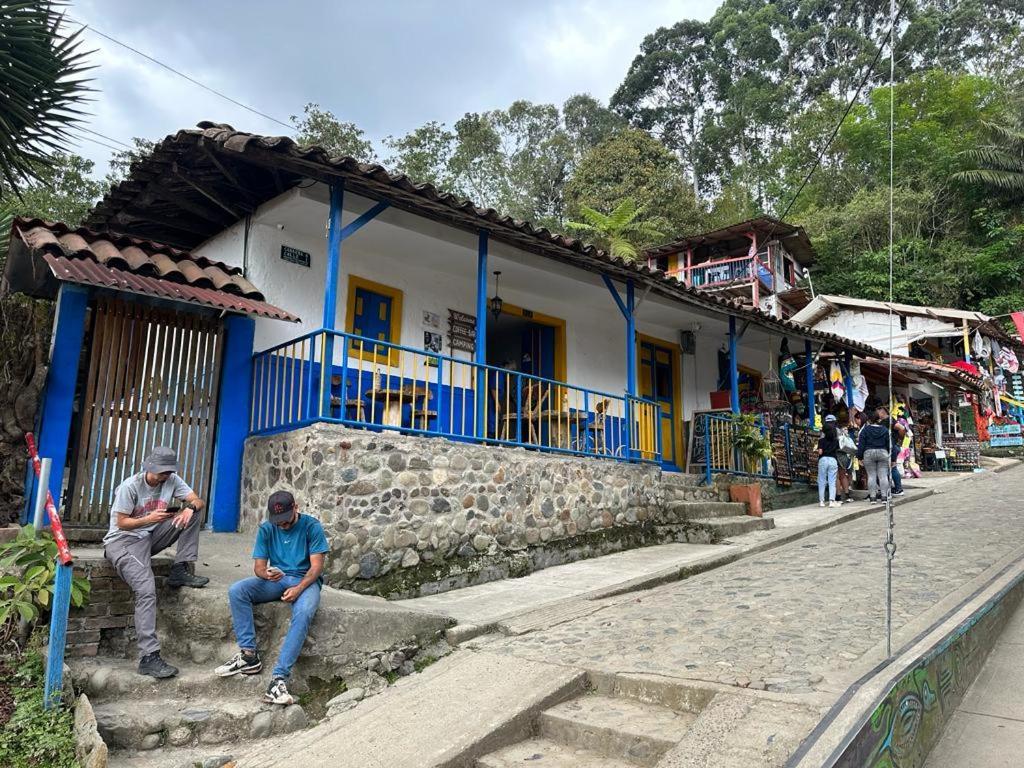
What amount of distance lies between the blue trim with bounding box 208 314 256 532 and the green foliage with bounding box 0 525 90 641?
2371 mm

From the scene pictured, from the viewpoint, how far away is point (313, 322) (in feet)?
25.4

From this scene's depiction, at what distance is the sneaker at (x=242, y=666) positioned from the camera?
4.11 meters

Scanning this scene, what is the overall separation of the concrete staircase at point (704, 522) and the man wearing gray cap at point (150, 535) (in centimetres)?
616

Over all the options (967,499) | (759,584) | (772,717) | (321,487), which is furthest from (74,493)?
(967,499)

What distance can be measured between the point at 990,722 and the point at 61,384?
687cm

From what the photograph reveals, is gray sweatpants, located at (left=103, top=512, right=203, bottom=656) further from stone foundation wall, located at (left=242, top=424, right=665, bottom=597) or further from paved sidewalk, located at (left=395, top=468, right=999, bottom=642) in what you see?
paved sidewalk, located at (left=395, top=468, right=999, bottom=642)

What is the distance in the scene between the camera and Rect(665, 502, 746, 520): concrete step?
943 cm

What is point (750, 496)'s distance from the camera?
10336mm

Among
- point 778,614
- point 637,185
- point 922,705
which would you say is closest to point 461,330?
point 778,614

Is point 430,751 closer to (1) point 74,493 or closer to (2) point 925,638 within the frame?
(2) point 925,638

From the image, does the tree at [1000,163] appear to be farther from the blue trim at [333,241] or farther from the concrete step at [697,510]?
the blue trim at [333,241]

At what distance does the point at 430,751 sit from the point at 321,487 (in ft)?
9.40

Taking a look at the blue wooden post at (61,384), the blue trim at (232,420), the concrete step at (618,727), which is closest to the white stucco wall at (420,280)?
the blue trim at (232,420)

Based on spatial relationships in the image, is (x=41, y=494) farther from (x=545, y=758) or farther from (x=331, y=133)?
(x=331, y=133)
